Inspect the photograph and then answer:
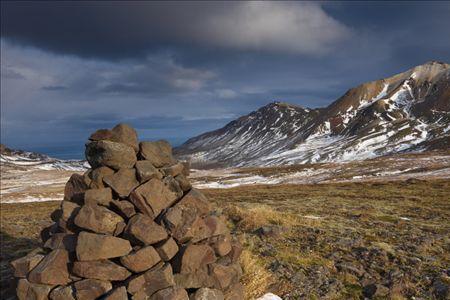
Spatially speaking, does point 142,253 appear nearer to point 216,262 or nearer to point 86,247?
point 86,247

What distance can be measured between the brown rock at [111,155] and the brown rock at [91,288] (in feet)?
12.4

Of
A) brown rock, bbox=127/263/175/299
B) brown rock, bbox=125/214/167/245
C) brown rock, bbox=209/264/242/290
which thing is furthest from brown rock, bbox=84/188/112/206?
brown rock, bbox=209/264/242/290

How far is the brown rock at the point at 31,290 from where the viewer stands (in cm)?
1139

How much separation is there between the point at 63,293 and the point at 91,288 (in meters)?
0.81

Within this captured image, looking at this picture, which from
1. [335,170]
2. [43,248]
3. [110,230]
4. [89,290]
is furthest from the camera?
[335,170]

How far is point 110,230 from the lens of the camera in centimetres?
1220

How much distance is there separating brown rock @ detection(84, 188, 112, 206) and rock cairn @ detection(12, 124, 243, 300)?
1.2 inches

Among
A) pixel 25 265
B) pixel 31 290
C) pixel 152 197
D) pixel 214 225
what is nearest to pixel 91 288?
pixel 31 290

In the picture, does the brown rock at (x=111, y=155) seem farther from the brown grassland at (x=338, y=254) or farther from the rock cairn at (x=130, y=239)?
the brown grassland at (x=338, y=254)

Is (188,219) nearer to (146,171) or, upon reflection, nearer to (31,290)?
(146,171)

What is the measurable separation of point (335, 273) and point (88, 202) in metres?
9.40

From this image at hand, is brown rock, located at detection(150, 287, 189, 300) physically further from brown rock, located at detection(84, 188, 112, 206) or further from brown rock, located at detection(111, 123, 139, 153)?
brown rock, located at detection(111, 123, 139, 153)

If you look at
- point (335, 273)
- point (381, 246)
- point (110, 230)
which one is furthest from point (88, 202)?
point (381, 246)

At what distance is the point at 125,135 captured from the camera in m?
14.0
